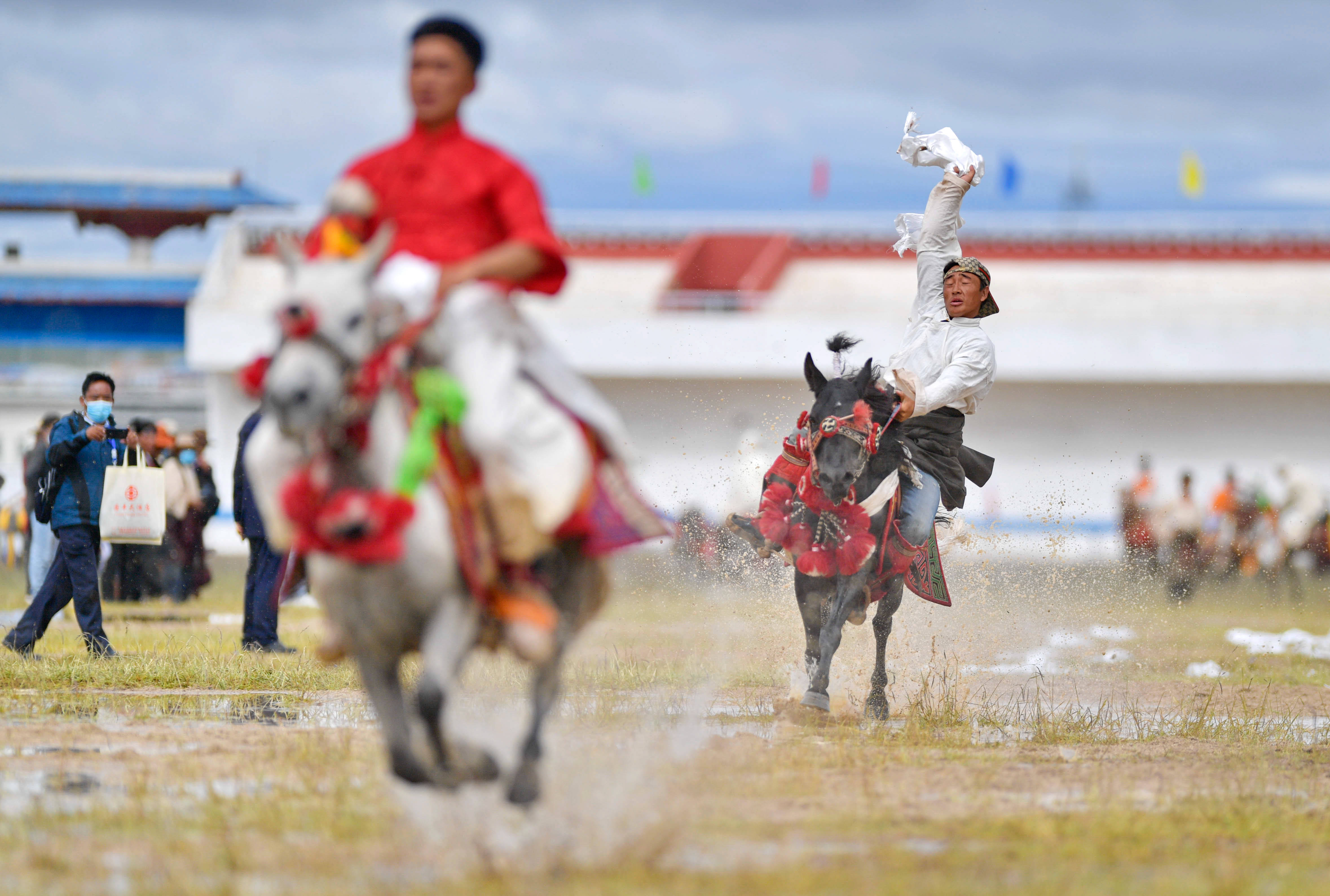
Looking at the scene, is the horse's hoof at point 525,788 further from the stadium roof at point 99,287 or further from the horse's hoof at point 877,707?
the stadium roof at point 99,287

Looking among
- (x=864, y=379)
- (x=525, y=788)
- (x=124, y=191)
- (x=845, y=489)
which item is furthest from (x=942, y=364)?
(x=124, y=191)

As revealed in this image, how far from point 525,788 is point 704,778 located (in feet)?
5.33

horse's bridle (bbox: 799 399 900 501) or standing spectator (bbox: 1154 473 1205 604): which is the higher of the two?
horse's bridle (bbox: 799 399 900 501)

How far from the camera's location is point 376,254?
15.1 ft

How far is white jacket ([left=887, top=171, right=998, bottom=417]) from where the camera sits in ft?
29.2

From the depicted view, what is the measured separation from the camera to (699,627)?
50.0 feet

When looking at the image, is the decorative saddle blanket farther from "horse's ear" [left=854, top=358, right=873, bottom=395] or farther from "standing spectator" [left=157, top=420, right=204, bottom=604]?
"standing spectator" [left=157, top=420, right=204, bottom=604]

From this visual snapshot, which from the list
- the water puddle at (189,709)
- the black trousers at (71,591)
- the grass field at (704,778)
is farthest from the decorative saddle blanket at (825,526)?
the black trousers at (71,591)

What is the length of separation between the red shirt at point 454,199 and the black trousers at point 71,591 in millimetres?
6363

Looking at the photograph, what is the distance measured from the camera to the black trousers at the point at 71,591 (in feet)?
35.0

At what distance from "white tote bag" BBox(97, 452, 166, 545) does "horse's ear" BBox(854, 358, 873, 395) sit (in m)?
6.13

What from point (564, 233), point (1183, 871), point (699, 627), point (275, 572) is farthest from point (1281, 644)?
point (564, 233)

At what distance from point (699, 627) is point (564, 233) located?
30264 mm

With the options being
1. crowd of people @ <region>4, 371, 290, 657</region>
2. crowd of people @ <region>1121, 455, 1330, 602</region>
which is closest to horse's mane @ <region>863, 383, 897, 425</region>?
crowd of people @ <region>4, 371, 290, 657</region>
